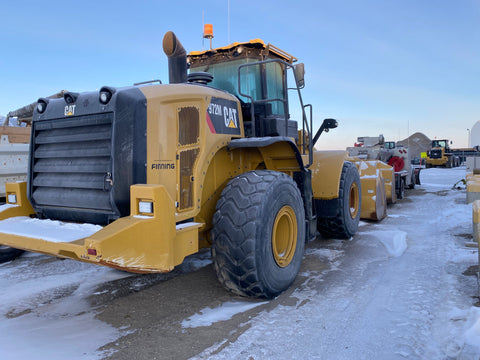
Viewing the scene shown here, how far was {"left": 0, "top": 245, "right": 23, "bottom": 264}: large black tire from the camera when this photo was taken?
16.2 feet

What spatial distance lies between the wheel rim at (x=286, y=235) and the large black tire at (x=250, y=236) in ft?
0.46

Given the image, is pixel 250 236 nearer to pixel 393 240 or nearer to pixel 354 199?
pixel 393 240

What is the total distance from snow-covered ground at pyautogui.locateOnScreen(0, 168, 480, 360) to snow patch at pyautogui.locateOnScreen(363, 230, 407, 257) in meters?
0.05

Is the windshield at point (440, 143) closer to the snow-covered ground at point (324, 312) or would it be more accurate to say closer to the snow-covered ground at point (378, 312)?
the snow-covered ground at point (378, 312)

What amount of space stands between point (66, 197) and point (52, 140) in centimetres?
57

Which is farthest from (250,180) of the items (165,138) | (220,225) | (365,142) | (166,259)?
(365,142)

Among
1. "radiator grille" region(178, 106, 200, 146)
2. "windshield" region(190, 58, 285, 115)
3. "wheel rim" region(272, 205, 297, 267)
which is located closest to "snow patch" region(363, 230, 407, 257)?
"wheel rim" region(272, 205, 297, 267)

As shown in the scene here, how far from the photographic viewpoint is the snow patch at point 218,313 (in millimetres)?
3174

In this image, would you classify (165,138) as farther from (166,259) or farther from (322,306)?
(322,306)

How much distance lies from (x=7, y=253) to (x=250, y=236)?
11.7 ft

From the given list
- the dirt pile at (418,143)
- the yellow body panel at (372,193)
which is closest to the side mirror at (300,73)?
the yellow body panel at (372,193)

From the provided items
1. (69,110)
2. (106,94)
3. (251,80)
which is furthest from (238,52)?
(69,110)

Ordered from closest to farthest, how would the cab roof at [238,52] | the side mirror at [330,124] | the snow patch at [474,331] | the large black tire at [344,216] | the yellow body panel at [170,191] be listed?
the snow patch at [474,331]
the yellow body panel at [170,191]
the cab roof at [238,52]
the side mirror at [330,124]
the large black tire at [344,216]

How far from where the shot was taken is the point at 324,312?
3.34 metres
